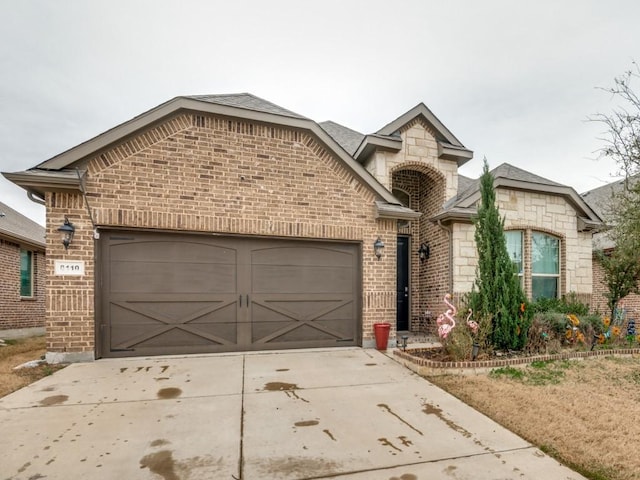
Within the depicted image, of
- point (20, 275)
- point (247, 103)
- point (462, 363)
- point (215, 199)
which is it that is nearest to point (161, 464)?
point (462, 363)

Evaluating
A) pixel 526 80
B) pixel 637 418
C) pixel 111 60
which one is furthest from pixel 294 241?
pixel 526 80

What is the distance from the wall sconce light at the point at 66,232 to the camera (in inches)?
215

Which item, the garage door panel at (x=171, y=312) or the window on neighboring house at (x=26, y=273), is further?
the window on neighboring house at (x=26, y=273)

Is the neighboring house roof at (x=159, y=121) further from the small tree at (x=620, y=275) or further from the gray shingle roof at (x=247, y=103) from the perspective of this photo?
the small tree at (x=620, y=275)

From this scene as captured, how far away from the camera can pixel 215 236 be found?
642 centimetres

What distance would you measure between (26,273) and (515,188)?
52.9 ft

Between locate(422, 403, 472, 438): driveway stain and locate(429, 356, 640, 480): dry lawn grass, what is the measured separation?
1.68ft

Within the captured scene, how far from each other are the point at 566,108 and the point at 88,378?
1589 centimetres

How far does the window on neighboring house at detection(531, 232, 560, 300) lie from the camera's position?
900 centimetres

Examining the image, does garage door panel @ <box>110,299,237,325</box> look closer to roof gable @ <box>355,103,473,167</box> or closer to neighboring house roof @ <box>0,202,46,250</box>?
roof gable @ <box>355,103,473,167</box>

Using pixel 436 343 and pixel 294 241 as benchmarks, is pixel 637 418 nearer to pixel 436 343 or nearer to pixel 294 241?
pixel 436 343

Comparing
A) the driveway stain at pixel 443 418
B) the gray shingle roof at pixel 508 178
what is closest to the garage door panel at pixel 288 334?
the driveway stain at pixel 443 418

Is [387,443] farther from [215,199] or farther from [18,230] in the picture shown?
[18,230]

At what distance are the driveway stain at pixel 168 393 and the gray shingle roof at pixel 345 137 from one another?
7866 millimetres
